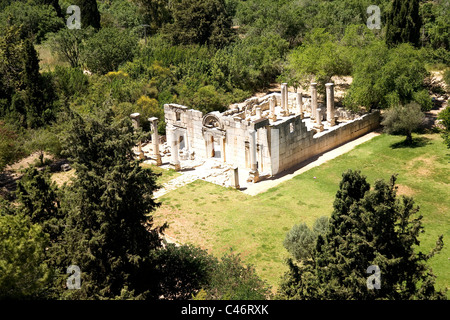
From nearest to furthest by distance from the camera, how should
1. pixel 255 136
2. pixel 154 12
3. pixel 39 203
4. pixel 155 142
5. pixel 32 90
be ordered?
1. pixel 39 203
2. pixel 255 136
3. pixel 155 142
4. pixel 32 90
5. pixel 154 12

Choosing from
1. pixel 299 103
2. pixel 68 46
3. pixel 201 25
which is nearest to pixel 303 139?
pixel 299 103

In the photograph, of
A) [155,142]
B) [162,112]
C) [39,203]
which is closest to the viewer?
[39,203]

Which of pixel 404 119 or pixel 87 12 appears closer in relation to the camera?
pixel 404 119

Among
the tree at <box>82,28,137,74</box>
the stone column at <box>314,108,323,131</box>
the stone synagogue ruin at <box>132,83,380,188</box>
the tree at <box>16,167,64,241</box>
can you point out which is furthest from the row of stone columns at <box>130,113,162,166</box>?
the tree at <box>82,28,137,74</box>

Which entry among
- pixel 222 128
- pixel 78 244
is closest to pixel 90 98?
pixel 222 128

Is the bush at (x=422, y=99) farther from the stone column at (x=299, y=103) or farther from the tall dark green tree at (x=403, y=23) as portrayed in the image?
the tall dark green tree at (x=403, y=23)

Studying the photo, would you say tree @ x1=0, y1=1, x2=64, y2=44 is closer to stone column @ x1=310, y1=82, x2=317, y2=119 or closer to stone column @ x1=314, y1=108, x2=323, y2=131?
stone column @ x1=310, y1=82, x2=317, y2=119

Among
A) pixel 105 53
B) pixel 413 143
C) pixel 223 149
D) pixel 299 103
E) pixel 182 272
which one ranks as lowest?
pixel 182 272

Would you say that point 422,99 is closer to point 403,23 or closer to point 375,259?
point 403,23
